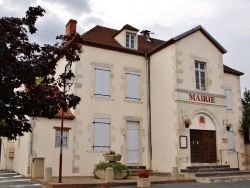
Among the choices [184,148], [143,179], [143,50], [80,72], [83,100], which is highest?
[143,50]

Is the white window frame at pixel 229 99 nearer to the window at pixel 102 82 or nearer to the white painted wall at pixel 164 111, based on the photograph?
the white painted wall at pixel 164 111

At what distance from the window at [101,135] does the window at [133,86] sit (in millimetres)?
2178

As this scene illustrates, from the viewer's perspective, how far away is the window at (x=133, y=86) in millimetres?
18109

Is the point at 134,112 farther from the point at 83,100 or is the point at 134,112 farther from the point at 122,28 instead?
the point at 122,28

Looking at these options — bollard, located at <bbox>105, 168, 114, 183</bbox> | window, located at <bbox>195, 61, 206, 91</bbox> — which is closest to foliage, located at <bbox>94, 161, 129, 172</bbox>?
bollard, located at <bbox>105, 168, 114, 183</bbox>

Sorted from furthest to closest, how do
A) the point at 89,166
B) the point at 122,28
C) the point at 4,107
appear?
the point at 122,28 < the point at 89,166 < the point at 4,107

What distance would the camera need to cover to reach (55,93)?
6.72 m

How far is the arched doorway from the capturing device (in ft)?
54.9

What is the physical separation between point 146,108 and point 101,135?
327 centimetres

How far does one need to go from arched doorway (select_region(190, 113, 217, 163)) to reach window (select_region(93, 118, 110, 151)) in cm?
437

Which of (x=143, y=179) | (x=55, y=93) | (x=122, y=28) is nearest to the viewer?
(x=55, y=93)

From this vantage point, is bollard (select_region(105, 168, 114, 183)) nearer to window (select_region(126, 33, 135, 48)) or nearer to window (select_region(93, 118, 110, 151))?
window (select_region(93, 118, 110, 151))

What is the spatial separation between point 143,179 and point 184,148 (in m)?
4.44

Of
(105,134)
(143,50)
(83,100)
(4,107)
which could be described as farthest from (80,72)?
(4,107)
